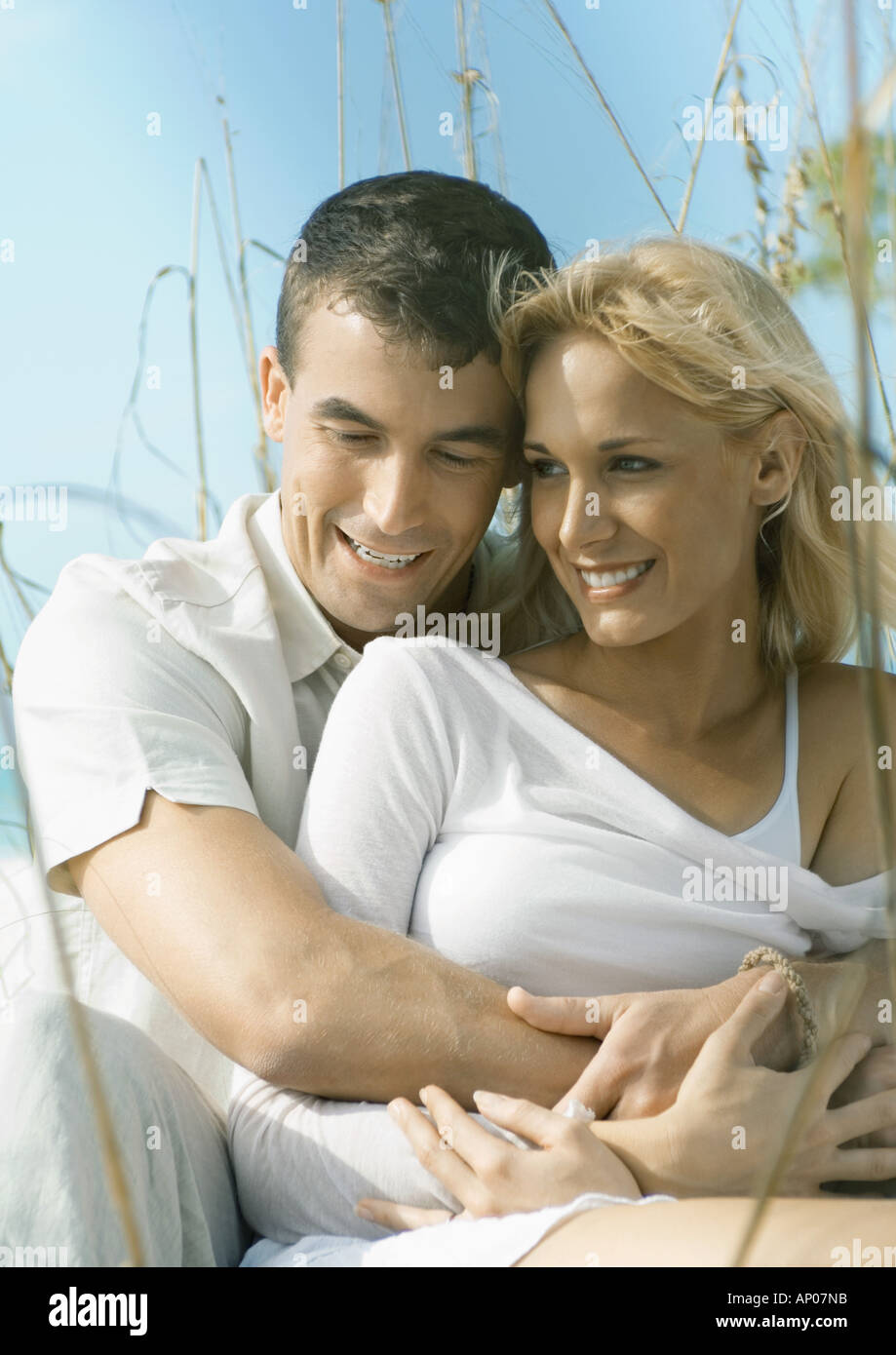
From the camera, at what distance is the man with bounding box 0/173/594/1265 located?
134 cm

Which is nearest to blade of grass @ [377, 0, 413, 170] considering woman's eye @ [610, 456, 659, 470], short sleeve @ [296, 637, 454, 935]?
woman's eye @ [610, 456, 659, 470]

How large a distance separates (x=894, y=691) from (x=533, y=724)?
52 centimetres

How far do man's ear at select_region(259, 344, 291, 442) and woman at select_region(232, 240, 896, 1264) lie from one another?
41 cm

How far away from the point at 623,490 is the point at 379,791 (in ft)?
1.53

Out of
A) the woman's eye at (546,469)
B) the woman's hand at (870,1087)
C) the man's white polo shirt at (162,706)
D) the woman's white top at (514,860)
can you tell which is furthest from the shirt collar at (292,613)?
the woman's hand at (870,1087)

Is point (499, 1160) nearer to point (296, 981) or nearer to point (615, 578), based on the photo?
point (296, 981)

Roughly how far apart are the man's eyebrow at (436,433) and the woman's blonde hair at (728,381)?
7cm

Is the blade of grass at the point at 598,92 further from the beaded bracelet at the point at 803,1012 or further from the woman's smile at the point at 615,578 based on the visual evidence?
the beaded bracelet at the point at 803,1012

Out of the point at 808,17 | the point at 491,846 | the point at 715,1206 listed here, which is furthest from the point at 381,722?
the point at 808,17

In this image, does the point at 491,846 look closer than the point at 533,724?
Yes

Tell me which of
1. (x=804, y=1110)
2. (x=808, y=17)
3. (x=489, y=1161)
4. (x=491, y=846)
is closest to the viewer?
(x=804, y=1110)

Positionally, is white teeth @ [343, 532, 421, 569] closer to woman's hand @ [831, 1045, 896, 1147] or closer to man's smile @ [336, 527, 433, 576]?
man's smile @ [336, 527, 433, 576]

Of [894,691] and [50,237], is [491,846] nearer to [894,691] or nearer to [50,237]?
[894,691]

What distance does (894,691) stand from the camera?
1879 mm
